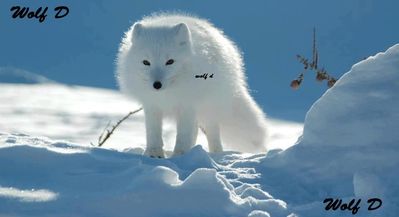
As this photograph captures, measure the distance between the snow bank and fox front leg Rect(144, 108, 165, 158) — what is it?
3.92ft

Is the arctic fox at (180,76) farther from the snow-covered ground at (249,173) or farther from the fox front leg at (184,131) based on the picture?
the snow-covered ground at (249,173)

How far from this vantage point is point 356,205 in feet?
10.6

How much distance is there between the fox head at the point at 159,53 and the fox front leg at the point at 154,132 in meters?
0.35

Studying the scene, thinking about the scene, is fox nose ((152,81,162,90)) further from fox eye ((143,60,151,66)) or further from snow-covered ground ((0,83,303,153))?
snow-covered ground ((0,83,303,153))

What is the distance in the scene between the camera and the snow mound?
120 inches

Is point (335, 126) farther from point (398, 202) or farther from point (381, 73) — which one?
point (398, 202)

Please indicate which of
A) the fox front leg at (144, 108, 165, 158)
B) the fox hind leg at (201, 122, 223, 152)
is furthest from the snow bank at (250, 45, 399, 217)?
the fox hind leg at (201, 122, 223, 152)

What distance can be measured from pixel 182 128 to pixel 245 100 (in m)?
1.06

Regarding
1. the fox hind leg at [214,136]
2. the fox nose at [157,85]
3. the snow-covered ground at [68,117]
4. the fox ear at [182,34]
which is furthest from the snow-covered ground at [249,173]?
the snow-covered ground at [68,117]

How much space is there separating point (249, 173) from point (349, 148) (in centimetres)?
55

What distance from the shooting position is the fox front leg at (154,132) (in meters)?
5.09

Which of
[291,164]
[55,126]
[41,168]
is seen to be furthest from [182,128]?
[55,126]

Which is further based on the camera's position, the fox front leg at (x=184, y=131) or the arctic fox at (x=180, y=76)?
the fox front leg at (x=184, y=131)

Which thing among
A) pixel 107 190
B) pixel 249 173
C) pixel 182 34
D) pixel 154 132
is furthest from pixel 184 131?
pixel 107 190
